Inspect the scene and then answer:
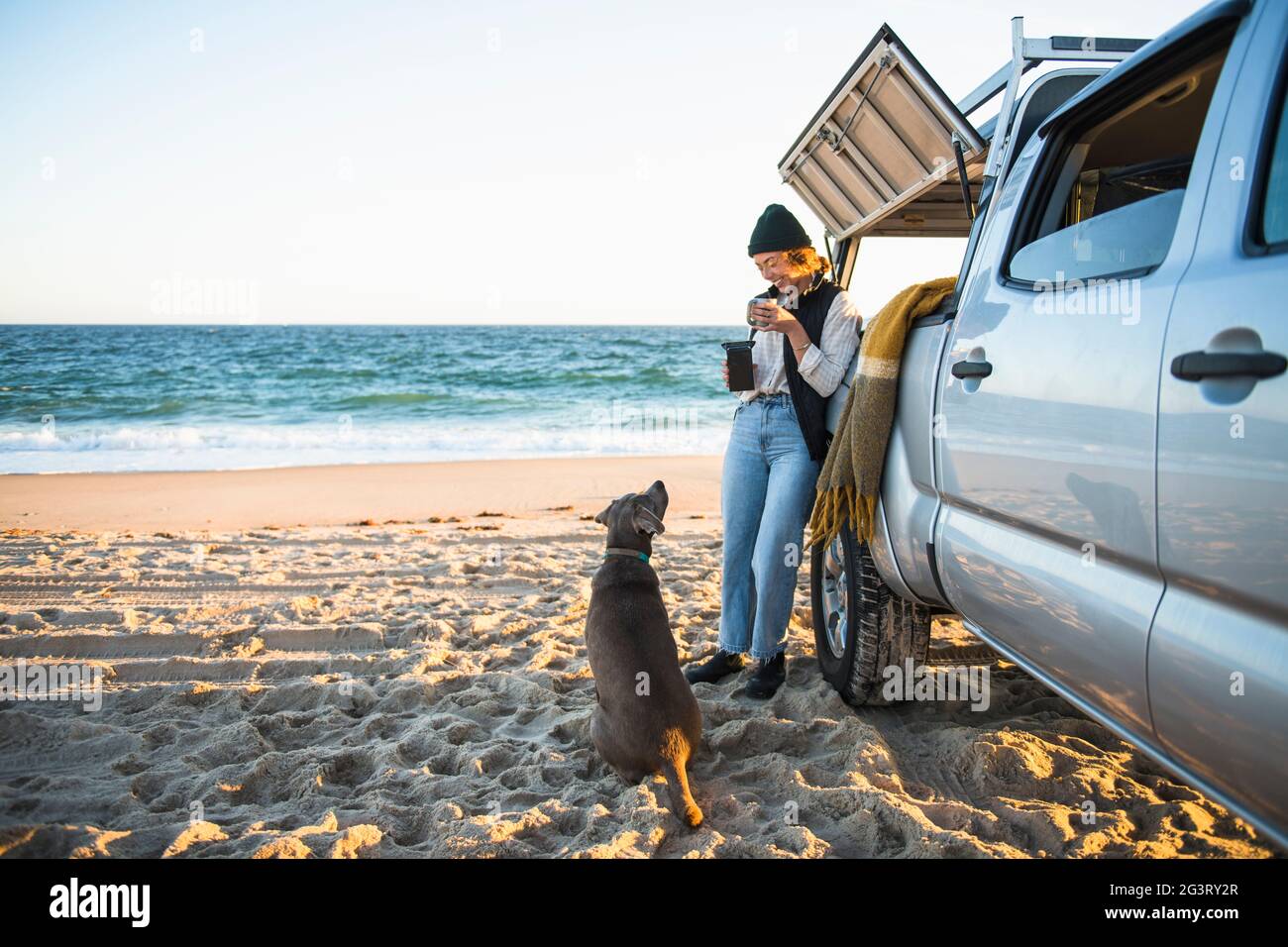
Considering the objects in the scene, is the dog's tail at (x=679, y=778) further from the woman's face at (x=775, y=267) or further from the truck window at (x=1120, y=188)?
the woman's face at (x=775, y=267)

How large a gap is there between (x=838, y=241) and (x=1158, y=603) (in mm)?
3749

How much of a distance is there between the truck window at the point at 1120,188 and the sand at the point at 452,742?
1.74 metres

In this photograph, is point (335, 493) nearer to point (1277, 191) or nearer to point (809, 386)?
point (809, 386)

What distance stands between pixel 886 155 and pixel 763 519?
1.86 meters

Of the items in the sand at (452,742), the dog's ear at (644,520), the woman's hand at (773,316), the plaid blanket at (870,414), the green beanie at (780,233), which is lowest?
the sand at (452,742)

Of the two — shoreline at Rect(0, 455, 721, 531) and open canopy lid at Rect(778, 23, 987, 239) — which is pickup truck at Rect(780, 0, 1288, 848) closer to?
open canopy lid at Rect(778, 23, 987, 239)

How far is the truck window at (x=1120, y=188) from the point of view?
2.22 metres

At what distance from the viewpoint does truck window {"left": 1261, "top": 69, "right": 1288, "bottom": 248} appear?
5.56 ft

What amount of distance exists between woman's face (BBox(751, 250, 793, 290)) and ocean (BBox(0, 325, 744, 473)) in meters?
10.4

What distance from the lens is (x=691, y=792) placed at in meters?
3.20

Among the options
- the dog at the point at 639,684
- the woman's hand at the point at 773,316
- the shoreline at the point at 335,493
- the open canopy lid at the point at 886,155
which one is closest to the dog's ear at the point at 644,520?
the dog at the point at 639,684

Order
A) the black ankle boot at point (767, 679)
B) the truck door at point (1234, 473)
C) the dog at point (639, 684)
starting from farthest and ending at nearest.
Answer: the black ankle boot at point (767, 679) < the dog at point (639, 684) < the truck door at point (1234, 473)
